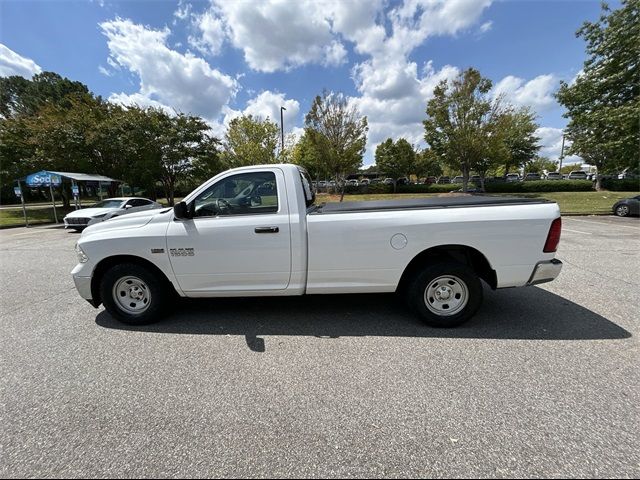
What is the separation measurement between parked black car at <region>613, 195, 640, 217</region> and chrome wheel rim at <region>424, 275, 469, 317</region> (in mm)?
17987

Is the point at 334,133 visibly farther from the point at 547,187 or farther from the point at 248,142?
the point at 547,187

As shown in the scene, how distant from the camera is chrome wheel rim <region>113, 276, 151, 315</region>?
368cm

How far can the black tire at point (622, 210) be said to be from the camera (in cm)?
1485

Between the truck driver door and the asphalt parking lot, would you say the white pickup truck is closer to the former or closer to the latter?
the truck driver door

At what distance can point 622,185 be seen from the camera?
104ft

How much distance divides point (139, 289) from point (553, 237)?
Result: 4908 mm

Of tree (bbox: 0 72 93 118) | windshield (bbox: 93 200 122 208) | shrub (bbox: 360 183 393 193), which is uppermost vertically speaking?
tree (bbox: 0 72 93 118)

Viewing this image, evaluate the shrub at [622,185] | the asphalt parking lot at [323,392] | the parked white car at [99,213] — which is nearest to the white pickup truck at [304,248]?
the asphalt parking lot at [323,392]

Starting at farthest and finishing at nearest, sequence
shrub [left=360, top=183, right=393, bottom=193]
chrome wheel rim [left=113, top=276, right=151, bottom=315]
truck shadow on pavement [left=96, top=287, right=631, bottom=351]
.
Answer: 1. shrub [left=360, top=183, right=393, bottom=193]
2. chrome wheel rim [left=113, top=276, right=151, bottom=315]
3. truck shadow on pavement [left=96, top=287, right=631, bottom=351]

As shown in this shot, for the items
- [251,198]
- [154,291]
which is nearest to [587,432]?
[251,198]

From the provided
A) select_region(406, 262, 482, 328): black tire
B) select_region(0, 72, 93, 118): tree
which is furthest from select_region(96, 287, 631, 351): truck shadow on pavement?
select_region(0, 72, 93, 118): tree

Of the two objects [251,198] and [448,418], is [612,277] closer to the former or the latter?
[448,418]

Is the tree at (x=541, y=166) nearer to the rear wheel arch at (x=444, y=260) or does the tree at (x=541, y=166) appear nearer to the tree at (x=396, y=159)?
the tree at (x=396, y=159)

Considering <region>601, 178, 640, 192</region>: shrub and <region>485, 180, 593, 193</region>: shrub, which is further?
<region>485, 180, 593, 193</region>: shrub
